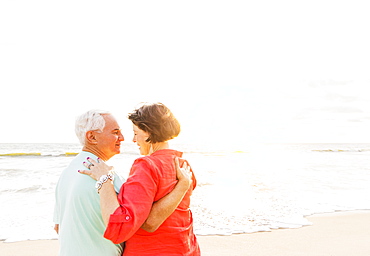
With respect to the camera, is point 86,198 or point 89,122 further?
point 89,122

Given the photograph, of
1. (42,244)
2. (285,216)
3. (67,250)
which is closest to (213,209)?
(285,216)

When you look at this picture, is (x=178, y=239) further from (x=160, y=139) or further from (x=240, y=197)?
(x=240, y=197)

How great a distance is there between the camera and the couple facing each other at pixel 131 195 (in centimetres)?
156

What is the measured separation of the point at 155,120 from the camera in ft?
5.64

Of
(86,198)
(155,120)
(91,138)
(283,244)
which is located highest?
(155,120)

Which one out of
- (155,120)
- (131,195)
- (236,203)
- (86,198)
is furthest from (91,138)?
(236,203)

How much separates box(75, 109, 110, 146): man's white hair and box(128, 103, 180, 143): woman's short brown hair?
33cm

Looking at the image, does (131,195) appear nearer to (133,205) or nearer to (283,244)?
(133,205)

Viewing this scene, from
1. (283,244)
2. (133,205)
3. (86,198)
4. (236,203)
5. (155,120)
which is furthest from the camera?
(236,203)

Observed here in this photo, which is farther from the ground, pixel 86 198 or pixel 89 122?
pixel 89 122

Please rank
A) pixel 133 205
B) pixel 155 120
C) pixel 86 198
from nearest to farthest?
1. pixel 133 205
2. pixel 155 120
3. pixel 86 198

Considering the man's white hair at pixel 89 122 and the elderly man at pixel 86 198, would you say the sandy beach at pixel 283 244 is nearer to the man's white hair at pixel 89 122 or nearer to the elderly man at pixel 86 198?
the elderly man at pixel 86 198

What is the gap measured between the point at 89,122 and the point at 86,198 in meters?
0.44

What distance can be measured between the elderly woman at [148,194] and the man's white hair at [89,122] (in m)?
0.23
